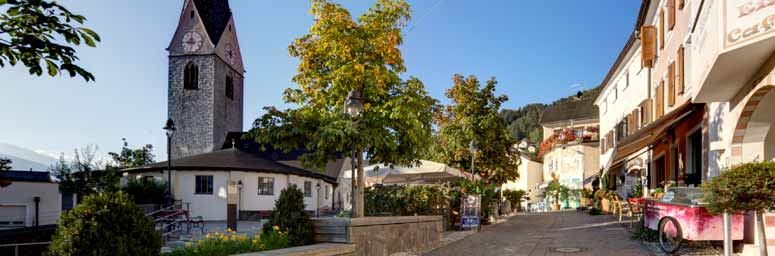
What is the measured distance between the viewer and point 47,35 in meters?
5.61

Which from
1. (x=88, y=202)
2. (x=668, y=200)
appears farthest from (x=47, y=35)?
(x=668, y=200)

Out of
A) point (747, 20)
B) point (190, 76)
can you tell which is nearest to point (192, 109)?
point (190, 76)

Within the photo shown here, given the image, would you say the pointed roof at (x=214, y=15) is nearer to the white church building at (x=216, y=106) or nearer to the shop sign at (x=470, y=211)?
the white church building at (x=216, y=106)

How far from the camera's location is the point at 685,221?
30.0 ft

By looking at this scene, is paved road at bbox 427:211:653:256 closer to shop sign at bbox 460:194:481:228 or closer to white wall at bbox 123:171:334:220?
shop sign at bbox 460:194:481:228

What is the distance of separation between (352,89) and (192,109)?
43.9 m

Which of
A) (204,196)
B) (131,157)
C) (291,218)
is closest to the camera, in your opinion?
(291,218)

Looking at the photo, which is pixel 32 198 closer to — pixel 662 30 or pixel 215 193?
pixel 215 193

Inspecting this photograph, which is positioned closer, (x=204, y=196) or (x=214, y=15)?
(x=204, y=196)

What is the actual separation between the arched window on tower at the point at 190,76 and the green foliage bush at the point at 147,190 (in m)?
24.4

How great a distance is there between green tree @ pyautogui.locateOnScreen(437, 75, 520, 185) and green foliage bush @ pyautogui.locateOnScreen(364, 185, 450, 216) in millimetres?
10787

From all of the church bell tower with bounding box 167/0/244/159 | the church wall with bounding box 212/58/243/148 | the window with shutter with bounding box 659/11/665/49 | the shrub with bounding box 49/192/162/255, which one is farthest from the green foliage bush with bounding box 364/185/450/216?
the church wall with bounding box 212/58/243/148

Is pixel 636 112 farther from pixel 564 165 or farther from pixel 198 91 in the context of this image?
pixel 198 91

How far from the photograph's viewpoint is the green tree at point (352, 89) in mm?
11234
